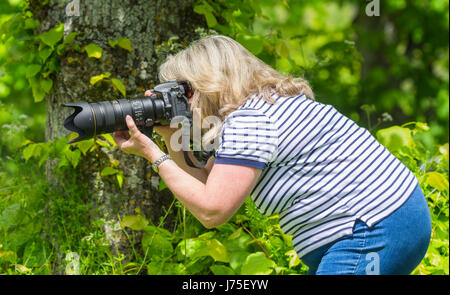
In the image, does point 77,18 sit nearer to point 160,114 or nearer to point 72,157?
point 72,157

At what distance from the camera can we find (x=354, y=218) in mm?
1727

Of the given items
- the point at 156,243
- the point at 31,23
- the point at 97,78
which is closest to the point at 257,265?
the point at 156,243

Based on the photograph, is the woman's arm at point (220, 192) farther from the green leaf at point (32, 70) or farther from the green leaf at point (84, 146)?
the green leaf at point (32, 70)

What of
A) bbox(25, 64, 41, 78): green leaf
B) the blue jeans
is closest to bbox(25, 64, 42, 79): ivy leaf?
bbox(25, 64, 41, 78): green leaf

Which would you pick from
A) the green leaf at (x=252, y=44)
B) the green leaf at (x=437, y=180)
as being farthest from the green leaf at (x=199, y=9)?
the green leaf at (x=437, y=180)

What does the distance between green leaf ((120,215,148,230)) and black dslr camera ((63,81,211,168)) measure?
81 centimetres

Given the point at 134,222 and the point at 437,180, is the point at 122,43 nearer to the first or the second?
the point at 134,222

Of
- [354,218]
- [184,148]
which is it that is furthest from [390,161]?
[184,148]

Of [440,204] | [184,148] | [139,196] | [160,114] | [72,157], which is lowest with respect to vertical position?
[440,204]

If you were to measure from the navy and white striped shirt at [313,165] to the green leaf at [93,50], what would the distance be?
1292 mm

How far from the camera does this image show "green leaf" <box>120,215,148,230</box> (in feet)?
8.88

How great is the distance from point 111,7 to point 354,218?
1882 mm

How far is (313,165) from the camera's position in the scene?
177 cm

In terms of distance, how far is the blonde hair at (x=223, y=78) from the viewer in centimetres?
189
